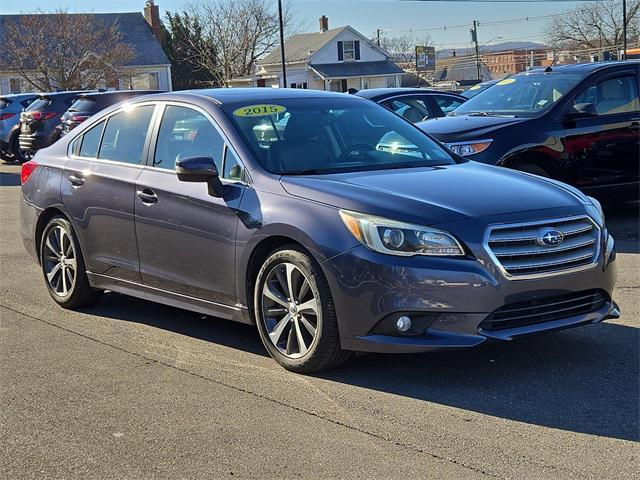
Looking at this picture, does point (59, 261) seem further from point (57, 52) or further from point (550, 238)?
point (57, 52)

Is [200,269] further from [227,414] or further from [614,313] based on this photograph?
[614,313]

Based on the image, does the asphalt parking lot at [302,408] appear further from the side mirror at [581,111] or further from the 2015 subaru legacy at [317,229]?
the side mirror at [581,111]

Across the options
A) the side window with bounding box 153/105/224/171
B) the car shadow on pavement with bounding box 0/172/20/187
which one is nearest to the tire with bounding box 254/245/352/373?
the side window with bounding box 153/105/224/171

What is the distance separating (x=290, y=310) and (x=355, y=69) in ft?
218

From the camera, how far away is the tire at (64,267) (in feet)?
21.8

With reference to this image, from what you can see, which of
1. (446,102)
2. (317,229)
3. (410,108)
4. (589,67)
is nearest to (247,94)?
(317,229)

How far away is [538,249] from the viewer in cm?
471

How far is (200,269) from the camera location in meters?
5.53

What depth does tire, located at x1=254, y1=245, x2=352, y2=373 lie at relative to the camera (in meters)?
4.80

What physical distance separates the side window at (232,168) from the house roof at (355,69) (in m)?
62.7

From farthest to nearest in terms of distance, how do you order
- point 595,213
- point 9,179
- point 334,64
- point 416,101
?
point 334,64, point 9,179, point 416,101, point 595,213

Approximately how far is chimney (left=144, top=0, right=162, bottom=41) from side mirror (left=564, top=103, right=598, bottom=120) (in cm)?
6605

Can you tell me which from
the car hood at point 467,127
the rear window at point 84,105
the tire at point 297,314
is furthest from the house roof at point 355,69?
the tire at point 297,314

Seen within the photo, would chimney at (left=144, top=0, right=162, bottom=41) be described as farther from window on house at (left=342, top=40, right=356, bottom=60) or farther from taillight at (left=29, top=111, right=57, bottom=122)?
taillight at (left=29, top=111, right=57, bottom=122)
